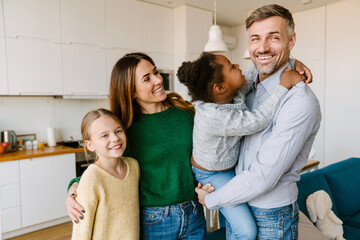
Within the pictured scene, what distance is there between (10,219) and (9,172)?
52 centimetres

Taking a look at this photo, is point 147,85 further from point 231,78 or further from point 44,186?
point 44,186

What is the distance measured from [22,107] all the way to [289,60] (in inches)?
137

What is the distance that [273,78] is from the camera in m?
1.14

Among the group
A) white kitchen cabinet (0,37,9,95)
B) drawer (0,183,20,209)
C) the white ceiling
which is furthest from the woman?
the white ceiling

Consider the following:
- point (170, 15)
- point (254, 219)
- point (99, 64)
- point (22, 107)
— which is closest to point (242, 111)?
point (254, 219)

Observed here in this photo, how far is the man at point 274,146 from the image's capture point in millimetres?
967

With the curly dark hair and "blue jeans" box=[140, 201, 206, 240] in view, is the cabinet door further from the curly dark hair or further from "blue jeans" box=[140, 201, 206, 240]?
the curly dark hair

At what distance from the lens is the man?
0.97 metres

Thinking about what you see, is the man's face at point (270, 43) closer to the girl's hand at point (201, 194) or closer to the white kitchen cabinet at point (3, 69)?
the girl's hand at point (201, 194)

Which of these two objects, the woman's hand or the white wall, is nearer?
the woman's hand

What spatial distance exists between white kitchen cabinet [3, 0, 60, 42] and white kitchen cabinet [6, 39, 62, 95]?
0.09 m

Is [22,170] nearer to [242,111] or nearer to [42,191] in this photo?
[42,191]

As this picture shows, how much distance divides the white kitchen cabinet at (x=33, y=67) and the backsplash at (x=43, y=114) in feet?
1.27

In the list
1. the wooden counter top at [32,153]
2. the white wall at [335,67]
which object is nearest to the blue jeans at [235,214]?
the wooden counter top at [32,153]
